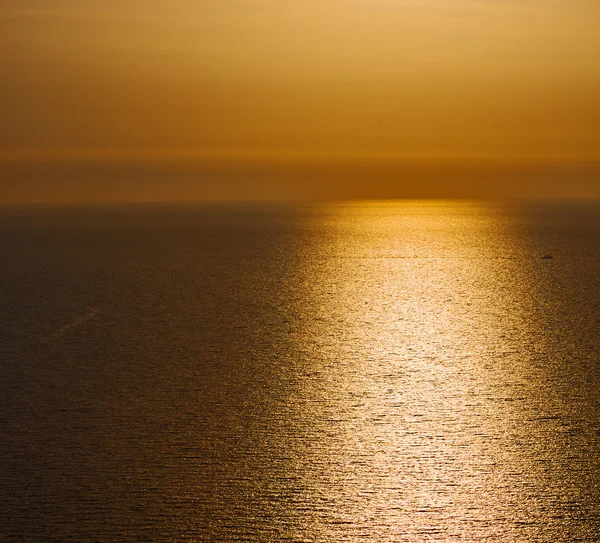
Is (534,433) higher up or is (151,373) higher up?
(151,373)

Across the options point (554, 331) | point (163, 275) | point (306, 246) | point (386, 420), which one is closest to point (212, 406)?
point (386, 420)

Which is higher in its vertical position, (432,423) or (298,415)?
(298,415)

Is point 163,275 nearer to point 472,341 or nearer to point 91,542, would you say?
point 472,341

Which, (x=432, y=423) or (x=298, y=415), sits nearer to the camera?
(x=432, y=423)
